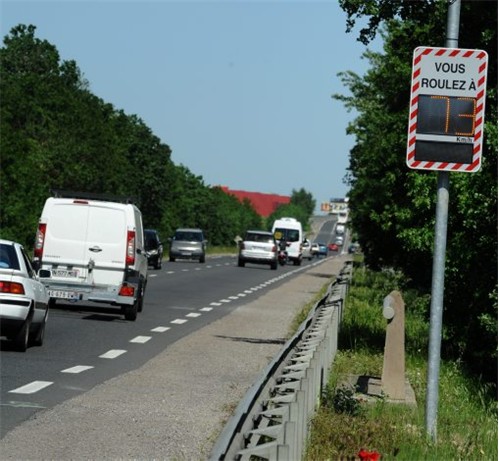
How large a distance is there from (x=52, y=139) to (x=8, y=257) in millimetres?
89251

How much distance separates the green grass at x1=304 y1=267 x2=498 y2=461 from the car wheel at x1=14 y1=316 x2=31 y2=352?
361 centimetres

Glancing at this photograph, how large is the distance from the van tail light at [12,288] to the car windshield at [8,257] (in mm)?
346

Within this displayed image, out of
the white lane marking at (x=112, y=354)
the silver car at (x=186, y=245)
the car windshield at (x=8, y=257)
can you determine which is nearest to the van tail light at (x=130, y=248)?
the white lane marking at (x=112, y=354)

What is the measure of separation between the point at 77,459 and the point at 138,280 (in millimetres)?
15728

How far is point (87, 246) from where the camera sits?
2425 cm

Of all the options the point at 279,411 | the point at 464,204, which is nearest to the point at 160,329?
the point at 464,204

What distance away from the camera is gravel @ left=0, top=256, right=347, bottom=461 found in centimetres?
922

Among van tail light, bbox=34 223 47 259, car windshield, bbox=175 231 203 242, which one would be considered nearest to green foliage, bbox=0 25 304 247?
car windshield, bbox=175 231 203 242

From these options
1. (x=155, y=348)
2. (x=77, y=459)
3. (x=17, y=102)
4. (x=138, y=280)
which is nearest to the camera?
(x=77, y=459)

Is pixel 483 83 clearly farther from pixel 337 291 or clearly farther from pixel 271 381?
pixel 337 291

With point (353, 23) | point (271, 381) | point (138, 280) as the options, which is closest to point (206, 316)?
point (138, 280)

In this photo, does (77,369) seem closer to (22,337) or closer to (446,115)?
(22,337)

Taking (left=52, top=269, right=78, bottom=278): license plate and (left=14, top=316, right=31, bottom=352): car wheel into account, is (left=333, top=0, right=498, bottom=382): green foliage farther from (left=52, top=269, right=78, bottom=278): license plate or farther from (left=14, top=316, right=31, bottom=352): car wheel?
(left=52, top=269, right=78, bottom=278): license plate

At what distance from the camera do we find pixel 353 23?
1686cm
